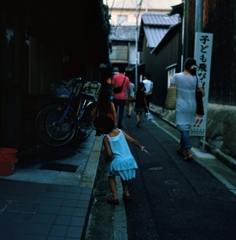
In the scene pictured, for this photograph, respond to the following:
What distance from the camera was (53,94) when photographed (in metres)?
7.84

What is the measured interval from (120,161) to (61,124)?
123 inches

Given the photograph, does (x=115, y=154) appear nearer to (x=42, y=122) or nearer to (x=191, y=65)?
(x=42, y=122)

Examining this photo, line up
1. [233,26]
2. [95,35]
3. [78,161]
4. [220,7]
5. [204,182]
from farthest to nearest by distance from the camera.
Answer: [95,35]
[220,7]
[233,26]
[78,161]
[204,182]

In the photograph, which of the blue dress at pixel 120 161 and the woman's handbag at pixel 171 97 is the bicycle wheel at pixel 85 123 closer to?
the woman's handbag at pixel 171 97

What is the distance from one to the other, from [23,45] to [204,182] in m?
4.48

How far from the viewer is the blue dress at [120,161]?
15.3 feet

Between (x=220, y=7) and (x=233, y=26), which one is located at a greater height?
(x=220, y=7)

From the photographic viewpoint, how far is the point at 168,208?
185 inches

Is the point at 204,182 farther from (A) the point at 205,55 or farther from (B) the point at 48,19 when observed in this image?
(B) the point at 48,19

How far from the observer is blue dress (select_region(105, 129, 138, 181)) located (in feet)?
15.3

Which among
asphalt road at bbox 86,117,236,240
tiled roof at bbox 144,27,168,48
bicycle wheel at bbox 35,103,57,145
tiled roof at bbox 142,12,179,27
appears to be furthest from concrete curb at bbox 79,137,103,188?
tiled roof at bbox 142,12,179,27

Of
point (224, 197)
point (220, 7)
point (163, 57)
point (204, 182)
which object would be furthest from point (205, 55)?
point (163, 57)

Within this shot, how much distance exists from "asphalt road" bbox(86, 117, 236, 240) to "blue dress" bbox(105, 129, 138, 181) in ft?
1.56

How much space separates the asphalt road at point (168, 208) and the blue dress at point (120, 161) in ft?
1.56
